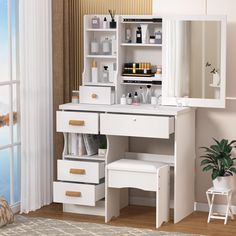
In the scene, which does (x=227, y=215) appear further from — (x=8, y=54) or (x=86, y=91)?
(x=8, y=54)

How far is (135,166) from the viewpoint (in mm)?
5242

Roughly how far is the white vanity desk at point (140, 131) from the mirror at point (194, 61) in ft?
0.54

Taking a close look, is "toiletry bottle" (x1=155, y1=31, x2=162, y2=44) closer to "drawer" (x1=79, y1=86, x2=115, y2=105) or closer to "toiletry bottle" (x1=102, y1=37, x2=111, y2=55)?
"toiletry bottle" (x1=102, y1=37, x2=111, y2=55)

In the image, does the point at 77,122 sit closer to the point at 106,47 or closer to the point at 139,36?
the point at 106,47

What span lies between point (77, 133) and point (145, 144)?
0.64 meters

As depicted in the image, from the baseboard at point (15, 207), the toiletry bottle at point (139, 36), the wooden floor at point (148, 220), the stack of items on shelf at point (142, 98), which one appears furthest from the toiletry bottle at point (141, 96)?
the baseboard at point (15, 207)

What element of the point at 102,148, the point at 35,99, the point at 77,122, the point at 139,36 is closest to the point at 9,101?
the point at 35,99

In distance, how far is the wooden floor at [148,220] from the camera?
17.1 ft

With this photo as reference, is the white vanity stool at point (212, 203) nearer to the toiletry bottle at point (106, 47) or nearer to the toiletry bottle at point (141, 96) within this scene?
the toiletry bottle at point (141, 96)

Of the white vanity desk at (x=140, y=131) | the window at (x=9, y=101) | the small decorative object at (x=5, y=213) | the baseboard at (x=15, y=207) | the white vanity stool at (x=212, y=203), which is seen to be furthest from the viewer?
the baseboard at (x=15, y=207)

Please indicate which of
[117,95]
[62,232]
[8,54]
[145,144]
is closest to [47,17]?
[8,54]

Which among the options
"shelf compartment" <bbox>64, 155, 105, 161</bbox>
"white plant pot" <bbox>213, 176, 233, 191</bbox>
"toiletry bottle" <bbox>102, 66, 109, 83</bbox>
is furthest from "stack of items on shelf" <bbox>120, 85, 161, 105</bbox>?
"white plant pot" <bbox>213, 176, 233, 191</bbox>

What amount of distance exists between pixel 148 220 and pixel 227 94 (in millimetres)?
1114

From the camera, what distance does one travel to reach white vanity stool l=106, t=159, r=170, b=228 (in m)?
5.19
